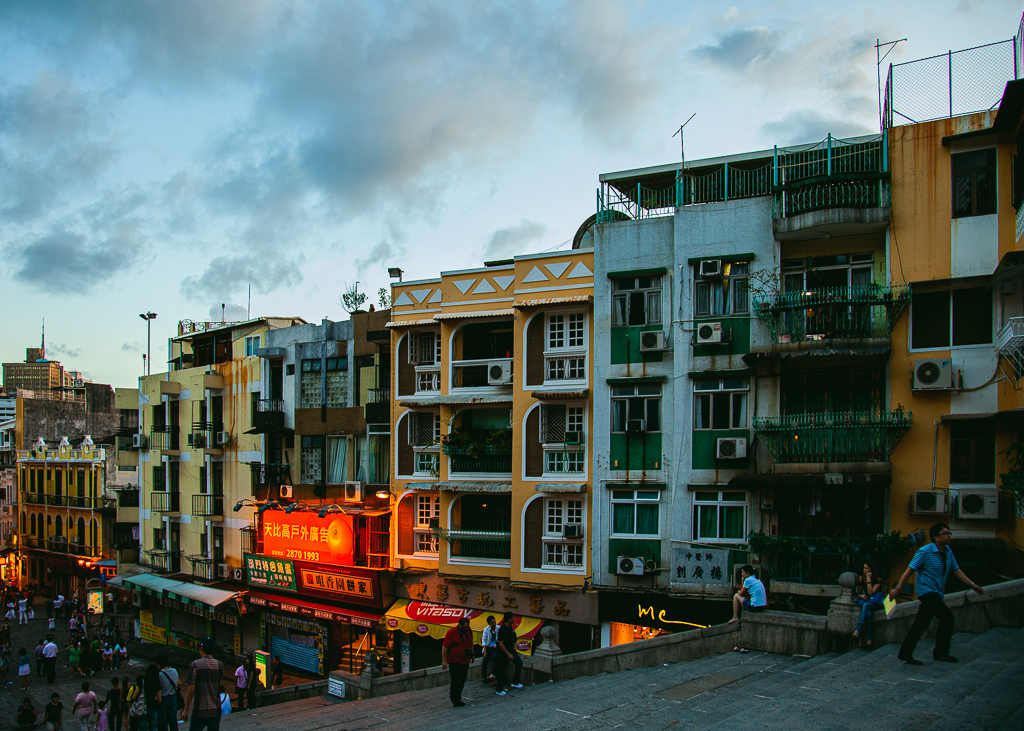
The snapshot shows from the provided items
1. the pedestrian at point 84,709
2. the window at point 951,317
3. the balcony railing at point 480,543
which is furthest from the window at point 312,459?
the window at point 951,317

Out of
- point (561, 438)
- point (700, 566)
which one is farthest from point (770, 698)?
point (561, 438)

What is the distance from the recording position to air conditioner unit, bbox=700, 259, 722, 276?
19969 mm

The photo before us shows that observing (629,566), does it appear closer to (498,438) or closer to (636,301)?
(498,438)

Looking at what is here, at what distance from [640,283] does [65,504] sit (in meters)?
43.3

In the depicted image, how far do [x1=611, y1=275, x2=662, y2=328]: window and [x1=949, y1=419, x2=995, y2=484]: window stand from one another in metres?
7.62

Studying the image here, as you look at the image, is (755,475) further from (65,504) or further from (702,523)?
(65,504)

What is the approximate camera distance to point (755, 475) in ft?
63.0

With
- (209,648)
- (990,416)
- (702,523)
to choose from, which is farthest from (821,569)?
(209,648)

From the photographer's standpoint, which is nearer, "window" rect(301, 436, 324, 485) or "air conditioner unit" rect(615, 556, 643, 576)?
"air conditioner unit" rect(615, 556, 643, 576)

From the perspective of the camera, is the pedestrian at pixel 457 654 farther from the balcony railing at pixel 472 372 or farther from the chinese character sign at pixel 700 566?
the balcony railing at pixel 472 372

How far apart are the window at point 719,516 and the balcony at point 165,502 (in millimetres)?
26682

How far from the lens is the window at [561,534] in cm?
2194

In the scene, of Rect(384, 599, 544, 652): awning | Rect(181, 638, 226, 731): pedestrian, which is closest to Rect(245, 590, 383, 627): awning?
Rect(384, 599, 544, 652): awning

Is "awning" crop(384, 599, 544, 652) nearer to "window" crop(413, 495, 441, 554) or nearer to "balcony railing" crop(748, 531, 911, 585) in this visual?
"window" crop(413, 495, 441, 554)
